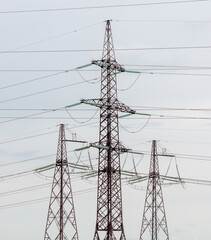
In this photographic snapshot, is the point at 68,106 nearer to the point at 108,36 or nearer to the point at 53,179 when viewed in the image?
the point at 108,36

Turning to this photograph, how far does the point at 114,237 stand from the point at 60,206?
16.1 metres

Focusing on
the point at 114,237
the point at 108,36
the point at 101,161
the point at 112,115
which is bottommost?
the point at 114,237

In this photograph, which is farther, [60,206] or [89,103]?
[60,206]

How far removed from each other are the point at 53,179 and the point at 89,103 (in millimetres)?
16914

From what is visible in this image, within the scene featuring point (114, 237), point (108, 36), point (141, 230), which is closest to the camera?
point (114, 237)

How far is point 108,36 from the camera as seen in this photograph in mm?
49875

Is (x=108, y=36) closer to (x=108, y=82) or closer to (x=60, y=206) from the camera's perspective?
(x=108, y=82)

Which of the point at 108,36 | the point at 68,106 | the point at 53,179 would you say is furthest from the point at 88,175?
the point at 108,36

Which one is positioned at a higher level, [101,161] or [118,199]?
[101,161]

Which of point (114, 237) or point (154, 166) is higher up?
point (154, 166)

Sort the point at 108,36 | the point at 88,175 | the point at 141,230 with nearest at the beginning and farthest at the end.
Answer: the point at 108,36 → the point at 88,175 → the point at 141,230

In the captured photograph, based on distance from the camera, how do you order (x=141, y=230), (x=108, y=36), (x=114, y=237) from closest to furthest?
(x=114, y=237)
(x=108, y=36)
(x=141, y=230)

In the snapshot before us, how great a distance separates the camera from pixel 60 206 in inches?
2438

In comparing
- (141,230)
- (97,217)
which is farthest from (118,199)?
(141,230)
